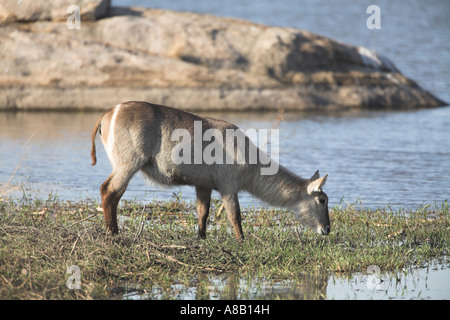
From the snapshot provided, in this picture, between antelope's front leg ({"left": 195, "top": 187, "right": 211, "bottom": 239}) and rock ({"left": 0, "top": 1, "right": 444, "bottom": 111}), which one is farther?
rock ({"left": 0, "top": 1, "right": 444, "bottom": 111})

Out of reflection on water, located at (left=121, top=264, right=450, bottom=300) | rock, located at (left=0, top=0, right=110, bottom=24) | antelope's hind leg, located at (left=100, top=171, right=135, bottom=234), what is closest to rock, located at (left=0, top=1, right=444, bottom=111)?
rock, located at (left=0, top=0, right=110, bottom=24)

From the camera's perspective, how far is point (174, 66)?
51.3 ft

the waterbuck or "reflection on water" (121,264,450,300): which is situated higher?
the waterbuck

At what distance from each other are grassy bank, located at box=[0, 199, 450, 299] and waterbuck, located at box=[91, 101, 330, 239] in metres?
0.31

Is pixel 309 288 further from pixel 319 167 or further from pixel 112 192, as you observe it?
pixel 319 167

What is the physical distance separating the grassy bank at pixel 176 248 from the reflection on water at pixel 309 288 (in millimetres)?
114

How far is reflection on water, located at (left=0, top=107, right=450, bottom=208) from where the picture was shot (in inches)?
376

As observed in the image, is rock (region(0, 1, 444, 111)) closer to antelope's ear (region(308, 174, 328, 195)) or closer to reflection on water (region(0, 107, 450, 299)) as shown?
reflection on water (region(0, 107, 450, 299))

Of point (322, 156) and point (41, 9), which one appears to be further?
point (41, 9)

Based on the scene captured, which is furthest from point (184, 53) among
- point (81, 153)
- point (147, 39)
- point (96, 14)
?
point (81, 153)

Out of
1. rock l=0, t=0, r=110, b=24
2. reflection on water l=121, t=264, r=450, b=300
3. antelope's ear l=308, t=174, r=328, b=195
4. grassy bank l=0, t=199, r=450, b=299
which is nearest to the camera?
reflection on water l=121, t=264, r=450, b=300

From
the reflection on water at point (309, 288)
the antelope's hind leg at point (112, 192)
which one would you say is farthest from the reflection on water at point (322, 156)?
the reflection on water at point (309, 288)

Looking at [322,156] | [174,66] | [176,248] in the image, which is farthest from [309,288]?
[174,66]

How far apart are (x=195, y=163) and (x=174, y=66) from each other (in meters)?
8.91
